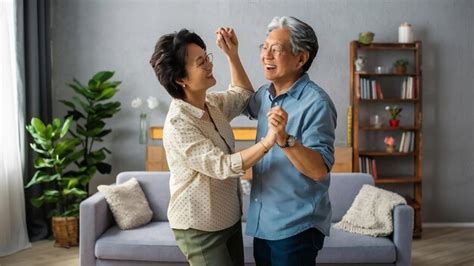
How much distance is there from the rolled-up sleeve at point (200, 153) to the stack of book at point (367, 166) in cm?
395

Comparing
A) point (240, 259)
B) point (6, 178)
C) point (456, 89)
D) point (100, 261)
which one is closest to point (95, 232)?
point (100, 261)

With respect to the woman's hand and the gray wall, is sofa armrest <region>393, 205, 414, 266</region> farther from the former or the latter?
the gray wall

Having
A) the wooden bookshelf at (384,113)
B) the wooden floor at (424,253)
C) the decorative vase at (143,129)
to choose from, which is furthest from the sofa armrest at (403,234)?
the decorative vase at (143,129)

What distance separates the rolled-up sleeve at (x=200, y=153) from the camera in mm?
1869

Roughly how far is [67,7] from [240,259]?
4320mm

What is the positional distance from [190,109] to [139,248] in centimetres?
197

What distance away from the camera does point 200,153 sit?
1.91 metres

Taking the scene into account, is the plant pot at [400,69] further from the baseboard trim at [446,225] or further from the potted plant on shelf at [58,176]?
the potted plant on shelf at [58,176]

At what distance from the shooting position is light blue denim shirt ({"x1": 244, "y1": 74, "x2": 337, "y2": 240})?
186 cm

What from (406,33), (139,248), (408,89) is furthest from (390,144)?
(139,248)

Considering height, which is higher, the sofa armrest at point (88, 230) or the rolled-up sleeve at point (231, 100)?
the rolled-up sleeve at point (231, 100)

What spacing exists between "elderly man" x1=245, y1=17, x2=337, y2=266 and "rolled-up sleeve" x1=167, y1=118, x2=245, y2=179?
152mm

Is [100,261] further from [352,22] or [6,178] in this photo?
[352,22]

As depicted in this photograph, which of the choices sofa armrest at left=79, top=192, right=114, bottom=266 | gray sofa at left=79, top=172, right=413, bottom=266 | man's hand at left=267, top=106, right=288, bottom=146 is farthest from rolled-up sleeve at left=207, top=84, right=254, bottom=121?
sofa armrest at left=79, top=192, right=114, bottom=266
